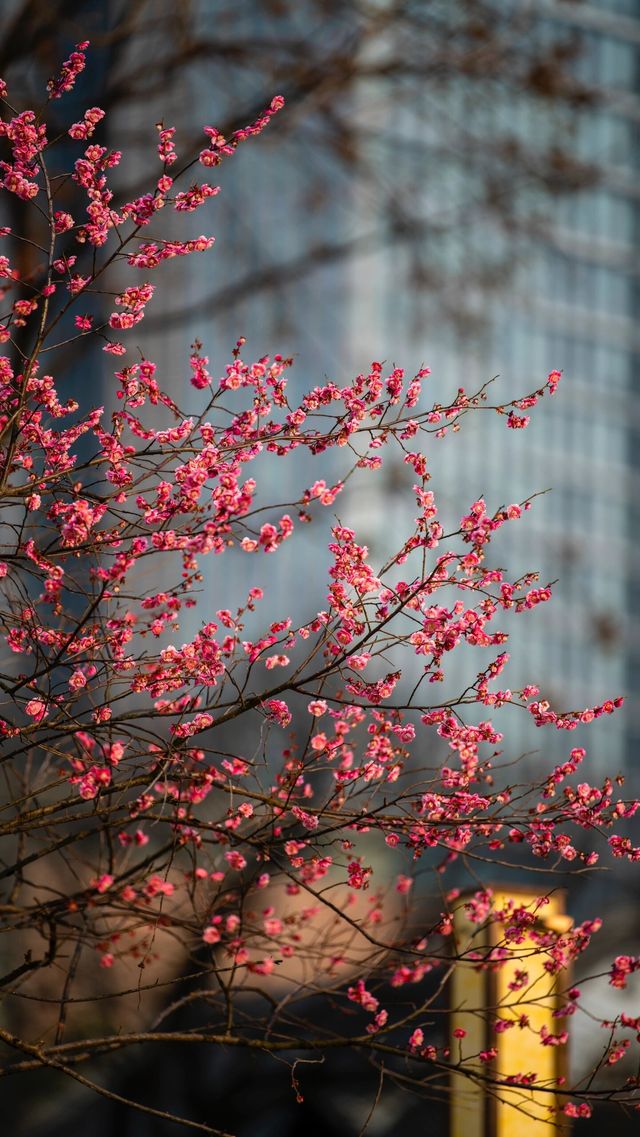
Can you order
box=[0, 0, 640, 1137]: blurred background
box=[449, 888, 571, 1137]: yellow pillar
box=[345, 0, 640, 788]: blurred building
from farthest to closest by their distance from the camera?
box=[345, 0, 640, 788]: blurred building → box=[0, 0, 640, 1137]: blurred background → box=[449, 888, 571, 1137]: yellow pillar

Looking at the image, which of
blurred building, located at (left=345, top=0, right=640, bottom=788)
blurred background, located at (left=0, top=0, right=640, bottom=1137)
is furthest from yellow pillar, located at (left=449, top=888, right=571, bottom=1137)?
blurred building, located at (left=345, top=0, right=640, bottom=788)

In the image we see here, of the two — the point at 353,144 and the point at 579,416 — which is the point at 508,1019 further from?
the point at 579,416

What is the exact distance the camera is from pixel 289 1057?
14469 mm

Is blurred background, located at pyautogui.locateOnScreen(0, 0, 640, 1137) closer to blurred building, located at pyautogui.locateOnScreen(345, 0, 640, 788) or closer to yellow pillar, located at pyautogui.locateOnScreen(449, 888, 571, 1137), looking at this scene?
yellow pillar, located at pyautogui.locateOnScreen(449, 888, 571, 1137)

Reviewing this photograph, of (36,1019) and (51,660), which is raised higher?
(36,1019)

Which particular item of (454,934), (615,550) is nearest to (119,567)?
(454,934)

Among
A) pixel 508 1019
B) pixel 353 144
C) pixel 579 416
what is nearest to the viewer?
pixel 508 1019

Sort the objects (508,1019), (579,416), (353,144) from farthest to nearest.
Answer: (579,416), (353,144), (508,1019)

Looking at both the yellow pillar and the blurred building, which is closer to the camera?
the yellow pillar

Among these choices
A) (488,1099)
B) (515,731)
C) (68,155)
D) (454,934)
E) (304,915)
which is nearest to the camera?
(454,934)

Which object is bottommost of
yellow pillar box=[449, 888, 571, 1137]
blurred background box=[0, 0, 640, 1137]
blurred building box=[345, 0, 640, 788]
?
yellow pillar box=[449, 888, 571, 1137]

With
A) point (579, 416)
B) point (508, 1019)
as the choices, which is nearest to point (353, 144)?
point (508, 1019)

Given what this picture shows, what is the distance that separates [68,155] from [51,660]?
971 centimetres

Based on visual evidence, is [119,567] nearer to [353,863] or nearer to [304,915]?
[353,863]
